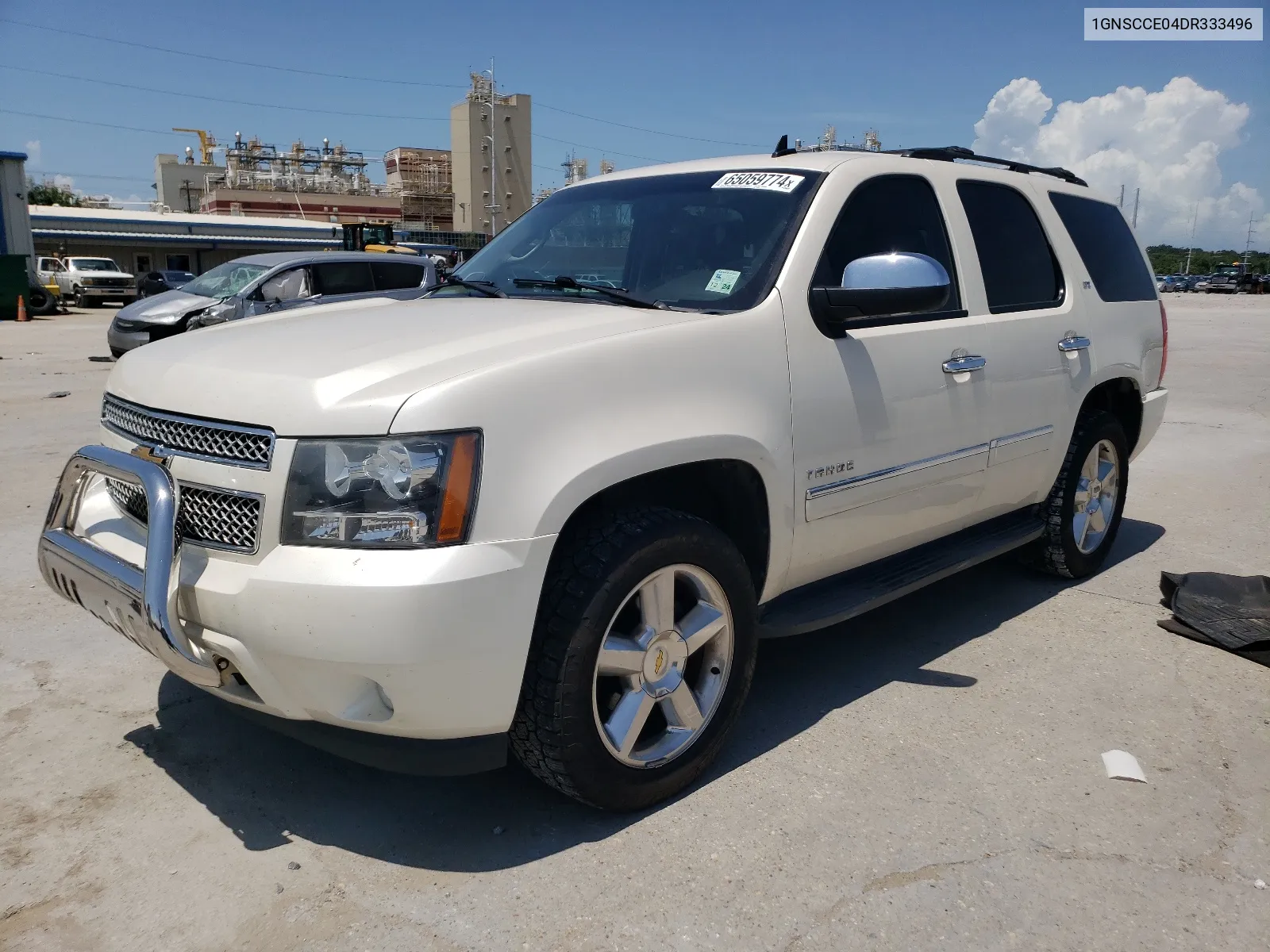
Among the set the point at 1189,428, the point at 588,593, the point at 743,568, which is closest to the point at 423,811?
Result: the point at 588,593

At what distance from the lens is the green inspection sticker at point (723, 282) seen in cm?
317

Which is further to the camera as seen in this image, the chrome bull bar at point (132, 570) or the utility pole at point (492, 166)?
the utility pole at point (492, 166)

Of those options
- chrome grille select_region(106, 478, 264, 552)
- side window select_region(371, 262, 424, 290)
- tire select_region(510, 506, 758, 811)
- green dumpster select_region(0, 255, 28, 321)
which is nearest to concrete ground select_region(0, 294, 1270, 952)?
tire select_region(510, 506, 758, 811)

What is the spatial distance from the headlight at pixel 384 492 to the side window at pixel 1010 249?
255 cm

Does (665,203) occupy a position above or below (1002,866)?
above

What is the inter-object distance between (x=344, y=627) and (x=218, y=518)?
49cm

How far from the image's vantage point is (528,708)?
2.57 meters

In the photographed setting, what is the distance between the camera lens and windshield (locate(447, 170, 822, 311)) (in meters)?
3.23

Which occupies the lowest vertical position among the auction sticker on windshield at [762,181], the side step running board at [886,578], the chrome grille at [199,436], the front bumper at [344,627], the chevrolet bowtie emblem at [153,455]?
the side step running board at [886,578]

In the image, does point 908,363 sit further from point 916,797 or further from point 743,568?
point 916,797

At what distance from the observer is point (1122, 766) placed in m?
3.15

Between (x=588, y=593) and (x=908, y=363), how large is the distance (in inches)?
62.2

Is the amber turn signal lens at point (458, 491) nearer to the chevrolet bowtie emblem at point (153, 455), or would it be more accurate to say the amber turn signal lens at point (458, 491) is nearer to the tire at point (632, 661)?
the tire at point (632, 661)

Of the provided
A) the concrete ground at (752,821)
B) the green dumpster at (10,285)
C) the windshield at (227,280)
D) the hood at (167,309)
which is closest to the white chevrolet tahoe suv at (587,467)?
the concrete ground at (752,821)
